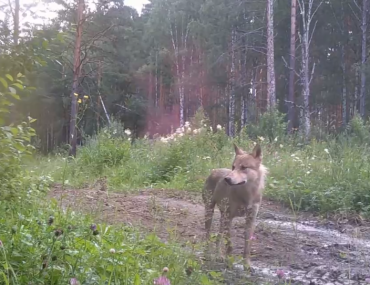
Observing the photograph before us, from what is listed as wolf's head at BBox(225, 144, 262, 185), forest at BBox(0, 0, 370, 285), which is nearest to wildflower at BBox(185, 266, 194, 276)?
forest at BBox(0, 0, 370, 285)

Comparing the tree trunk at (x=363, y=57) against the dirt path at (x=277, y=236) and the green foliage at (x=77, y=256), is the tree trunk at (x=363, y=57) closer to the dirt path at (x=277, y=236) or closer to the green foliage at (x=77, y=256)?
the dirt path at (x=277, y=236)

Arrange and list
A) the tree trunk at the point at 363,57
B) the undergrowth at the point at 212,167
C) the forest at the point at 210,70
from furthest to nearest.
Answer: the forest at the point at 210,70 < the tree trunk at the point at 363,57 < the undergrowth at the point at 212,167

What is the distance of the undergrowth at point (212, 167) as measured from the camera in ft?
25.7

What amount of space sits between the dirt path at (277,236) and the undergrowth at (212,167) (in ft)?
2.07

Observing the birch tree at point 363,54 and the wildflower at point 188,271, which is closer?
the wildflower at point 188,271

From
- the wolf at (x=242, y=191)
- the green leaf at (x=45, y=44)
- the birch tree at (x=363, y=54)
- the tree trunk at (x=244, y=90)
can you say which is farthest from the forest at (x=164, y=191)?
the tree trunk at (x=244, y=90)

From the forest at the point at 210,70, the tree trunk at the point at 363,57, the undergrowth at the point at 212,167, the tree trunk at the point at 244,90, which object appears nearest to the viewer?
the undergrowth at the point at 212,167

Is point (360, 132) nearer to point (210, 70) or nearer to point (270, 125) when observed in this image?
point (270, 125)

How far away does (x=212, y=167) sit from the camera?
1023 centimetres

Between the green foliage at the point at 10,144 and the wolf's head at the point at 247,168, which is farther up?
the green foliage at the point at 10,144

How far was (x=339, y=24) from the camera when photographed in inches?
1217

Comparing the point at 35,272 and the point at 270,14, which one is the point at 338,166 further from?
the point at 270,14

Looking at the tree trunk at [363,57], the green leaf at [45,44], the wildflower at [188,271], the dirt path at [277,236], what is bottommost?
the dirt path at [277,236]

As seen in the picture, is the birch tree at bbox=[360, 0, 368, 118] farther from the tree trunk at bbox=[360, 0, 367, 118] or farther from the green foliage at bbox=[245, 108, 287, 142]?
the green foliage at bbox=[245, 108, 287, 142]
